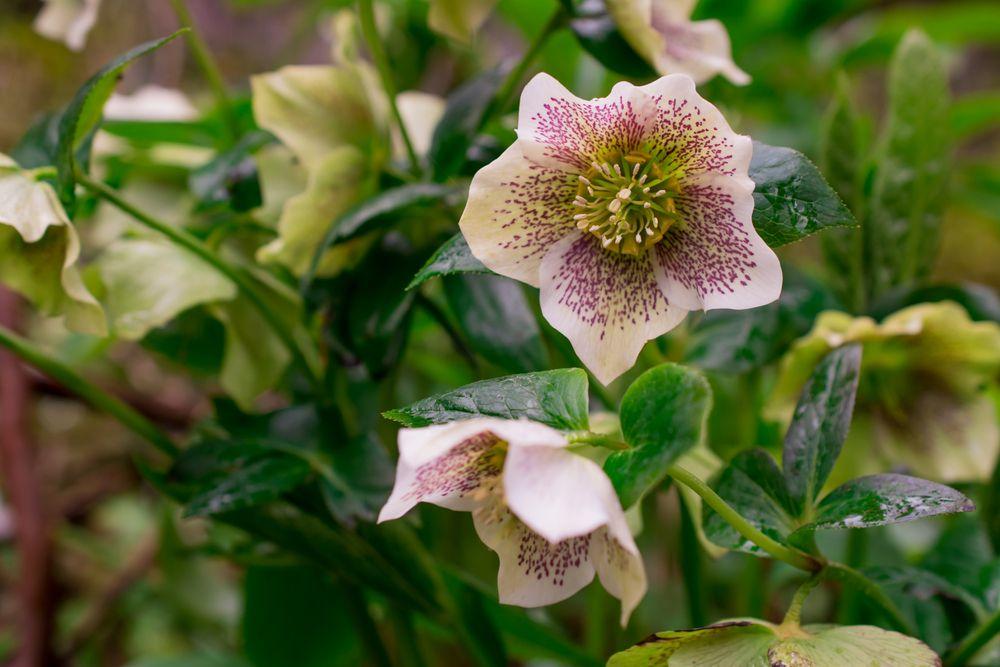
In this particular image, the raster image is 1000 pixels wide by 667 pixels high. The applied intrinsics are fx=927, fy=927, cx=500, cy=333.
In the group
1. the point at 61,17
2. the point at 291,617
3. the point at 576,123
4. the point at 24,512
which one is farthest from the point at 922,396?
the point at 24,512

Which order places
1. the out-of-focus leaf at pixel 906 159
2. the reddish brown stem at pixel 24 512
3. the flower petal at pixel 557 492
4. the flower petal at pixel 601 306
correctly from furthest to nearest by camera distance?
the reddish brown stem at pixel 24 512 < the out-of-focus leaf at pixel 906 159 < the flower petal at pixel 601 306 < the flower petal at pixel 557 492

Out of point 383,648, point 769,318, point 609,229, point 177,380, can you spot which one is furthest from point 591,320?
point 177,380

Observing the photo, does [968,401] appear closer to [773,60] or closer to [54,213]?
[54,213]

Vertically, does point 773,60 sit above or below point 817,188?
below

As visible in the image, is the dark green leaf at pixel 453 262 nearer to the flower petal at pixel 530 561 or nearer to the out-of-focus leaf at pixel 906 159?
the flower petal at pixel 530 561

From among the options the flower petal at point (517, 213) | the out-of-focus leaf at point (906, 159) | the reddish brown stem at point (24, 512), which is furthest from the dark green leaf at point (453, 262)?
the reddish brown stem at point (24, 512)

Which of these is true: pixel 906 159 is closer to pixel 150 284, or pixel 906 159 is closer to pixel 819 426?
pixel 819 426
